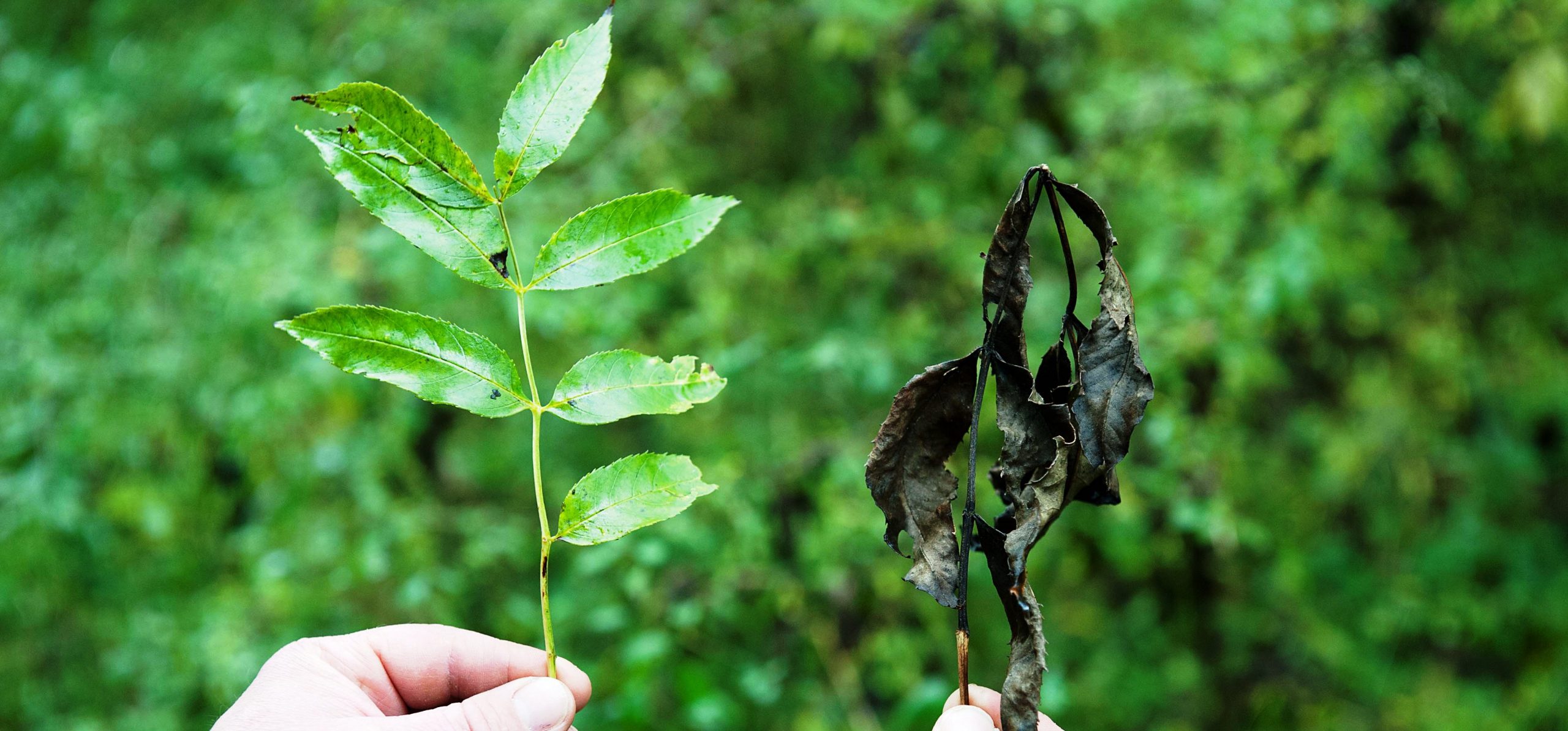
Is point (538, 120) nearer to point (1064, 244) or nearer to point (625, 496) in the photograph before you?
point (625, 496)

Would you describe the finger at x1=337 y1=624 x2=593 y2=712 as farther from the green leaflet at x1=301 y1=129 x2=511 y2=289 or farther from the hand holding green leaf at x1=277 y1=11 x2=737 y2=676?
the green leaflet at x1=301 y1=129 x2=511 y2=289

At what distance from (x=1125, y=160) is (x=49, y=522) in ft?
11.0

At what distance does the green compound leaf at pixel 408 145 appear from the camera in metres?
0.89

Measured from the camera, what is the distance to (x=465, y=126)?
3104 mm

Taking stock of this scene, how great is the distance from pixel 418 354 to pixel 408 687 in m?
0.62

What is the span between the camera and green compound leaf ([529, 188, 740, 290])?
0.95 m

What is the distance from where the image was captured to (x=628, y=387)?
99cm

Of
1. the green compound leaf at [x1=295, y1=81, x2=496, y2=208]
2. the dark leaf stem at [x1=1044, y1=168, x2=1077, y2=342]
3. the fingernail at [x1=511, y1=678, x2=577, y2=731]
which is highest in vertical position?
the dark leaf stem at [x1=1044, y1=168, x2=1077, y2=342]

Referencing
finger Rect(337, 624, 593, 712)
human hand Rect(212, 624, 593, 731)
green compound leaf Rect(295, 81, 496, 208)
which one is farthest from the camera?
finger Rect(337, 624, 593, 712)

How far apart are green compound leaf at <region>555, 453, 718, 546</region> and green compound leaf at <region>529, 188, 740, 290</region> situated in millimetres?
187

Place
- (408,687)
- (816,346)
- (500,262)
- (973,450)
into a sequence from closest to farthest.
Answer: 1. (973,450)
2. (500,262)
3. (408,687)
4. (816,346)

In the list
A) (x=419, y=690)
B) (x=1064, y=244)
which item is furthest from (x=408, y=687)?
(x=1064, y=244)

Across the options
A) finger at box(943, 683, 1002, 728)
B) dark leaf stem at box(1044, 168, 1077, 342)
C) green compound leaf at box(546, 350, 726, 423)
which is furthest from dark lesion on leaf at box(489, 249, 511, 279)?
finger at box(943, 683, 1002, 728)

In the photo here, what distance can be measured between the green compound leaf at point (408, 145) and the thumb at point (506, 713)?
21.3 inches
